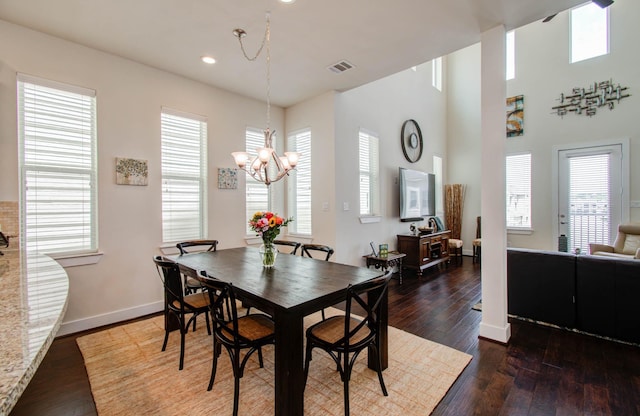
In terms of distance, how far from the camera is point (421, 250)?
17.4 feet

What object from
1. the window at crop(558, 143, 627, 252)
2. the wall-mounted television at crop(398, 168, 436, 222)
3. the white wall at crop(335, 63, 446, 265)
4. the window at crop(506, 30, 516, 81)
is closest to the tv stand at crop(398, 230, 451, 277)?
the white wall at crop(335, 63, 446, 265)

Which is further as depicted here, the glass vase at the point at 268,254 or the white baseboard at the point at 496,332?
the white baseboard at the point at 496,332

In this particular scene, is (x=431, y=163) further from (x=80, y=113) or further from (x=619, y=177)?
(x=80, y=113)

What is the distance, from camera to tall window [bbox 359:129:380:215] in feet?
16.2

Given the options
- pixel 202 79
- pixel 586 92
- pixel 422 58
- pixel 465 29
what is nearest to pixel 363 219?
pixel 422 58

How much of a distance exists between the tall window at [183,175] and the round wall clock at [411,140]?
378cm

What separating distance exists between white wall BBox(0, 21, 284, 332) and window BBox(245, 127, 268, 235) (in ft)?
2.69

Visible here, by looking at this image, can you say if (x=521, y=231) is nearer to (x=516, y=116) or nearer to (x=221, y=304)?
(x=516, y=116)

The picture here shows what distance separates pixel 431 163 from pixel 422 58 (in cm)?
379

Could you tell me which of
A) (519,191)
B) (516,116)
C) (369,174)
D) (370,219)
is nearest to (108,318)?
(370,219)

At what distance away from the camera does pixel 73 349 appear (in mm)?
2701

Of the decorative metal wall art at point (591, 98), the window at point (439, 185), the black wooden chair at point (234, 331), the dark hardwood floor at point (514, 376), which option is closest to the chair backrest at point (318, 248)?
the black wooden chair at point (234, 331)

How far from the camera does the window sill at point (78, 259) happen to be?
2.94 metres

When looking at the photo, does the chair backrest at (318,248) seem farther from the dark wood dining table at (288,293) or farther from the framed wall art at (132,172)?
the framed wall art at (132,172)
